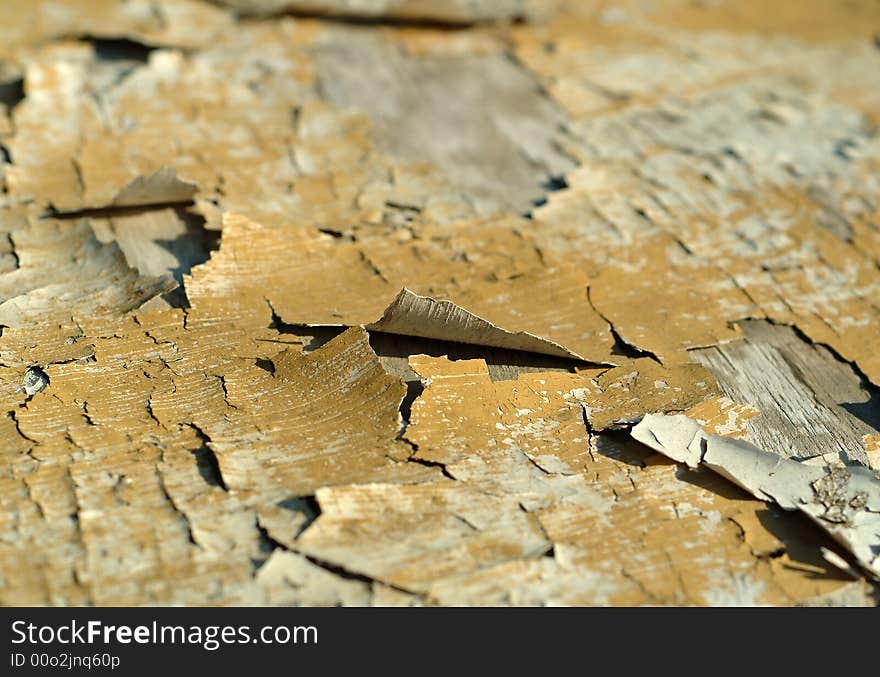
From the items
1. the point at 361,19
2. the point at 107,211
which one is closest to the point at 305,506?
the point at 107,211

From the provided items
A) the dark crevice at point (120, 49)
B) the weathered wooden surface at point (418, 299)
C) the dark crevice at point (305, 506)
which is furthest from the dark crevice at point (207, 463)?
the dark crevice at point (120, 49)

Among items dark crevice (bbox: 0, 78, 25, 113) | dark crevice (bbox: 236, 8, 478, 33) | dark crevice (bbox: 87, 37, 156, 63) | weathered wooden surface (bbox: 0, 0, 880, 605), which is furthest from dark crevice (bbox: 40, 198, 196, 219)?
dark crevice (bbox: 236, 8, 478, 33)

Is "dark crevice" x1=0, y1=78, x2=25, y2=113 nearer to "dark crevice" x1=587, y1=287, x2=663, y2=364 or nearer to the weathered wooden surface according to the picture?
the weathered wooden surface

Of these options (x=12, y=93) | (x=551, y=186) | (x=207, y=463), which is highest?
(x=551, y=186)

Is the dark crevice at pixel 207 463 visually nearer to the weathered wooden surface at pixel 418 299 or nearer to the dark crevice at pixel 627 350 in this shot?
the weathered wooden surface at pixel 418 299

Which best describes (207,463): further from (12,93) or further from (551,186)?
(12,93)

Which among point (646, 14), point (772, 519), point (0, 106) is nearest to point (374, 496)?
point (772, 519)

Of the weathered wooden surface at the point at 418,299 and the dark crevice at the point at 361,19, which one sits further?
the dark crevice at the point at 361,19

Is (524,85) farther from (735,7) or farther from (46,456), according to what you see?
(46,456)
